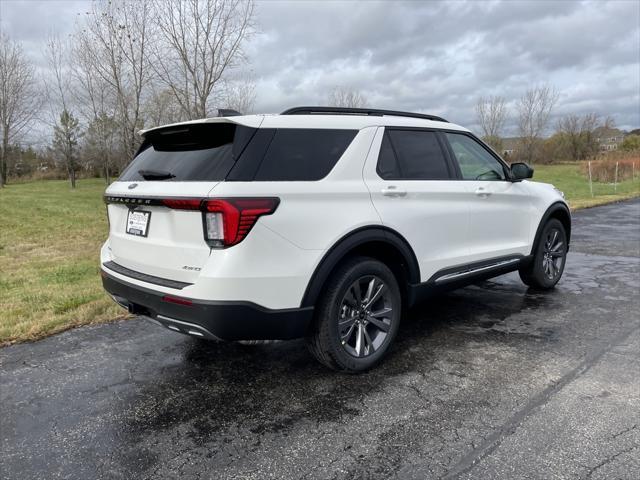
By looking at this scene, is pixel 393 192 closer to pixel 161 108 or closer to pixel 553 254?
pixel 553 254

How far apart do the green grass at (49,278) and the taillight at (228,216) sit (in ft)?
8.29

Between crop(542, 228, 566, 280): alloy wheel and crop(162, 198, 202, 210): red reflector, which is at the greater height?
crop(162, 198, 202, 210): red reflector

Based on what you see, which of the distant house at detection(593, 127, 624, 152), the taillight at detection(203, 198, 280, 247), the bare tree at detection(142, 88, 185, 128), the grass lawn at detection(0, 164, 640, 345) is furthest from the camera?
the distant house at detection(593, 127, 624, 152)

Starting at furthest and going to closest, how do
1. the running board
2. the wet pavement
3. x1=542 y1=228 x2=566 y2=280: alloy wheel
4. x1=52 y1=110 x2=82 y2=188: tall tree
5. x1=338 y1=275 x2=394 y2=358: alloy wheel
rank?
x1=52 y1=110 x2=82 y2=188: tall tree < x1=542 y1=228 x2=566 y2=280: alloy wheel < the running board < x1=338 y1=275 x2=394 y2=358: alloy wheel < the wet pavement

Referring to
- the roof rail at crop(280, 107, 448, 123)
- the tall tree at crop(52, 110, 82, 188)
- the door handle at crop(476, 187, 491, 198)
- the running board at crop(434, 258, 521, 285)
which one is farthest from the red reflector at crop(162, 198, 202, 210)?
the tall tree at crop(52, 110, 82, 188)

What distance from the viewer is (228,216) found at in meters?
2.69

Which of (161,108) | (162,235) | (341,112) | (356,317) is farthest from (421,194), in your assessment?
(161,108)

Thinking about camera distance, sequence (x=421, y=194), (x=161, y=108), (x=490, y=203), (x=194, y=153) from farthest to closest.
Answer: (x=161, y=108), (x=490, y=203), (x=421, y=194), (x=194, y=153)

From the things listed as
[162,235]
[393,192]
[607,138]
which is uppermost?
[607,138]

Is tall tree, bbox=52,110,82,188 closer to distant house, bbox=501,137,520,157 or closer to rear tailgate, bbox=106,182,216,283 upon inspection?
rear tailgate, bbox=106,182,216,283

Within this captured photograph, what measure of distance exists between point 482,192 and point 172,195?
276 cm

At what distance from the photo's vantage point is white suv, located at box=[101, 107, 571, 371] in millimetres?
2779

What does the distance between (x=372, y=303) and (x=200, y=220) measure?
4.58 feet

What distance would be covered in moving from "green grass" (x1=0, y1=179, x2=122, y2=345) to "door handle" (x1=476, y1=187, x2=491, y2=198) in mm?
3608
